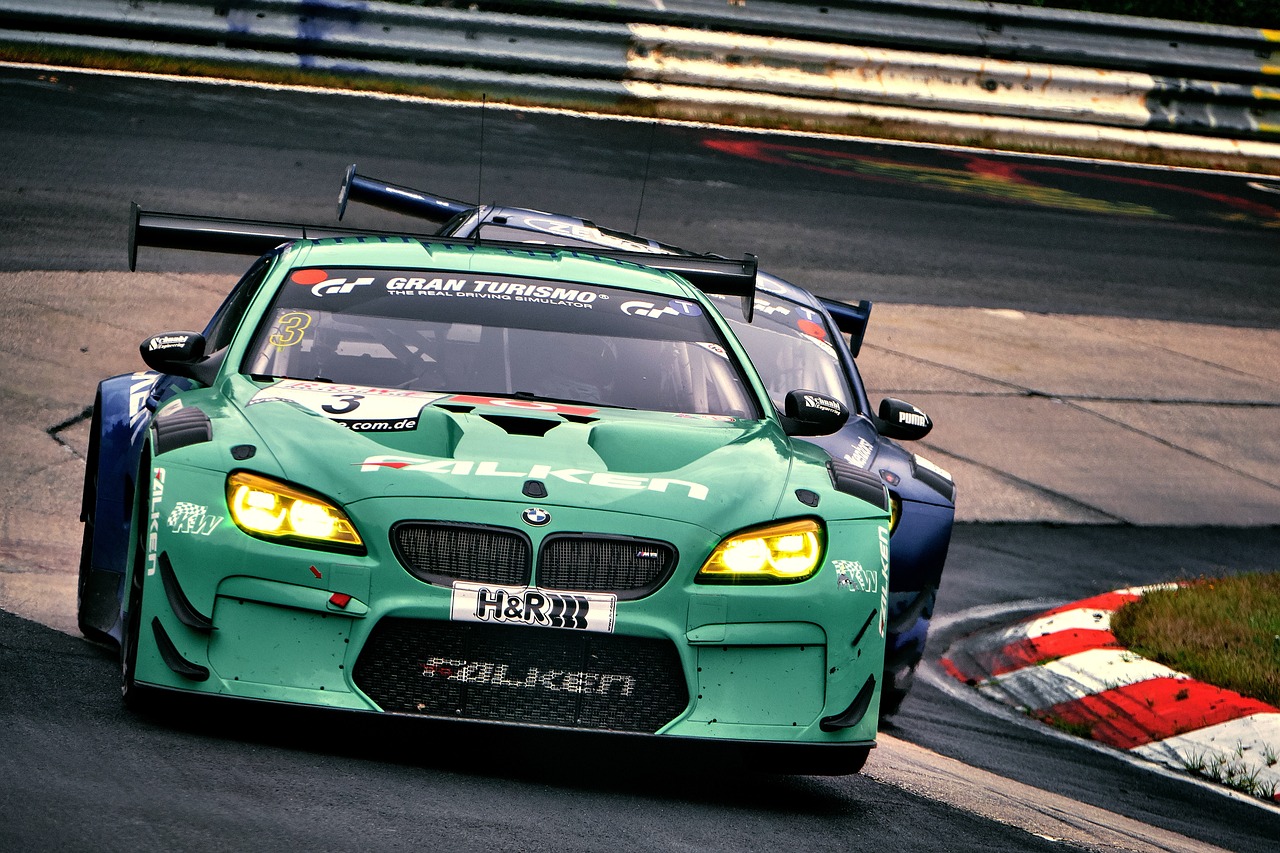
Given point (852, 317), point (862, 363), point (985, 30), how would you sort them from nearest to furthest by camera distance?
1. point (852, 317)
2. point (862, 363)
3. point (985, 30)

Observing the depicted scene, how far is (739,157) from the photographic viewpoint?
16719 millimetres

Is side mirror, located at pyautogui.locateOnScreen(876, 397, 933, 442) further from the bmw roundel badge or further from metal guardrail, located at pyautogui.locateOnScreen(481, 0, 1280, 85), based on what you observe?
metal guardrail, located at pyautogui.locateOnScreen(481, 0, 1280, 85)

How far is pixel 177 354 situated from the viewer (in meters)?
5.70

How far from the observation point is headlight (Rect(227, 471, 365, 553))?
470 centimetres

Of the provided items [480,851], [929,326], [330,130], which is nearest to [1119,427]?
[929,326]

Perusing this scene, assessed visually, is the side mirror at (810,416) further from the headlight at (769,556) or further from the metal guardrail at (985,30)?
the metal guardrail at (985,30)

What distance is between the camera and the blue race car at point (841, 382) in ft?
21.7

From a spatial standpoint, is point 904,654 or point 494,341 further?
point 904,654

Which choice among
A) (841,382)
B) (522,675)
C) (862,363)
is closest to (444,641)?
(522,675)

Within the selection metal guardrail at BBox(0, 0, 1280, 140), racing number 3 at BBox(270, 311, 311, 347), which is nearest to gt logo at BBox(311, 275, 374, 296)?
racing number 3 at BBox(270, 311, 311, 347)

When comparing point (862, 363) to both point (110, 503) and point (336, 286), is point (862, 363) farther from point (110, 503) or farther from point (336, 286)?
point (110, 503)

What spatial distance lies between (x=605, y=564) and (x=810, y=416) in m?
1.31

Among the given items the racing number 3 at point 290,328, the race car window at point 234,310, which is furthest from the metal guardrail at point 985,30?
the racing number 3 at point 290,328

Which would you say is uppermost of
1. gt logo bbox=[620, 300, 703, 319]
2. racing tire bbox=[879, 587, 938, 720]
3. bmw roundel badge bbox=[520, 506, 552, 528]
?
gt logo bbox=[620, 300, 703, 319]
